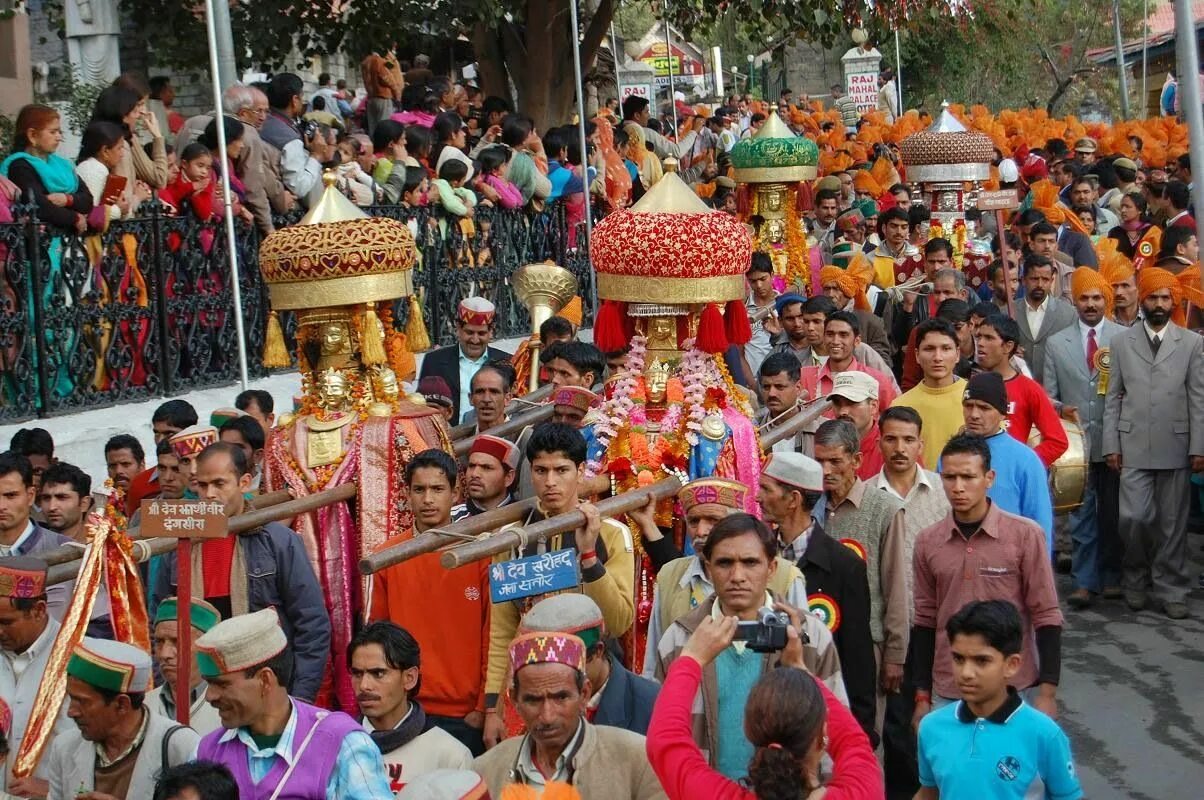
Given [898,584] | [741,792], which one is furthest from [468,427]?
[741,792]

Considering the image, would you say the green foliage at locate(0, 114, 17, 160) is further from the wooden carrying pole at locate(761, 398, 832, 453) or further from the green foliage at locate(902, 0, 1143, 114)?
the green foliage at locate(902, 0, 1143, 114)

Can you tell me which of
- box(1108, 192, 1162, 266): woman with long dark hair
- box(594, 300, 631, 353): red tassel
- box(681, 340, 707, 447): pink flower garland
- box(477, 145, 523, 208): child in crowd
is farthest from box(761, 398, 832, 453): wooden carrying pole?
box(1108, 192, 1162, 266): woman with long dark hair

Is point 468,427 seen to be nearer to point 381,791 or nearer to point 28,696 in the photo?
point 28,696

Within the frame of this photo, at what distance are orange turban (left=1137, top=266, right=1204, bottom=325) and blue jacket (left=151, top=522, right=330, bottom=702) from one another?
5207 millimetres

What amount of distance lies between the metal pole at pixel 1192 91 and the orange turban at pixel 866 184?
11914 millimetres

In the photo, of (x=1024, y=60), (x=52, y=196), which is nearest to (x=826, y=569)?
(x=52, y=196)

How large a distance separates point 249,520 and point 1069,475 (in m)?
4.34

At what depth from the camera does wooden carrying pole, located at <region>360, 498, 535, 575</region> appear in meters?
6.09

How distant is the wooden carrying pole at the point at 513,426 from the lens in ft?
26.9

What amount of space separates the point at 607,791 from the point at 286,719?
87cm

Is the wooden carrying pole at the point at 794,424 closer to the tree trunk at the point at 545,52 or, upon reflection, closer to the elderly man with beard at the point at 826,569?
the elderly man with beard at the point at 826,569

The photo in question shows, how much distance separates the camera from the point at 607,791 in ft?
16.1

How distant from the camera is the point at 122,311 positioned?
34.5 feet

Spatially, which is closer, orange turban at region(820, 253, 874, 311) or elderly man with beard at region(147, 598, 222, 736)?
elderly man with beard at region(147, 598, 222, 736)
